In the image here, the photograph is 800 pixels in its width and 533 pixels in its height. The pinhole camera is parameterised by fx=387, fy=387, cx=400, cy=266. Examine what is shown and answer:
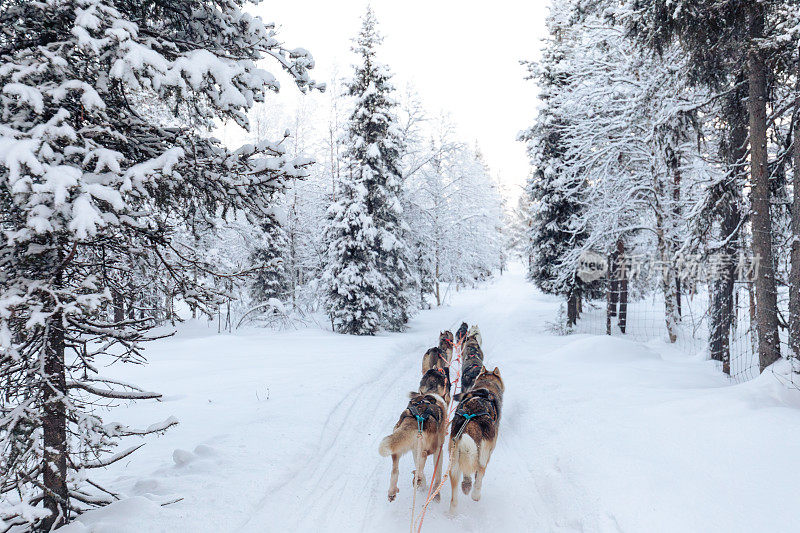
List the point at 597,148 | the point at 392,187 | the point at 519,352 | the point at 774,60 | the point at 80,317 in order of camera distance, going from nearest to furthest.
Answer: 1. the point at 80,317
2. the point at 774,60
3. the point at 519,352
4. the point at 597,148
5. the point at 392,187

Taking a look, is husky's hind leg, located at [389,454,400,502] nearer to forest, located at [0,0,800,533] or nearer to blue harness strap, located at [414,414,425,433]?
blue harness strap, located at [414,414,425,433]

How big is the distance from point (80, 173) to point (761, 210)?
849cm

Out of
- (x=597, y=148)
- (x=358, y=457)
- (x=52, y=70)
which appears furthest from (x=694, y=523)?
(x=597, y=148)

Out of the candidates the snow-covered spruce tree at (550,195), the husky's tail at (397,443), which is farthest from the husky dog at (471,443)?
the snow-covered spruce tree at (550,195)

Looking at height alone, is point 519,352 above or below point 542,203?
below

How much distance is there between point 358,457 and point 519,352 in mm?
7677

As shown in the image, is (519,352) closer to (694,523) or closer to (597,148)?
(597,148)

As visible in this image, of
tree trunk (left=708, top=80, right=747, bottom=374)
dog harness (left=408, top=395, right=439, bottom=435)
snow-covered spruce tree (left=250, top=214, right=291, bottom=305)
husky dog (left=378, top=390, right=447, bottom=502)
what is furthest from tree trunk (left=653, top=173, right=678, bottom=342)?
snow-covered spruce tree (left=250, top=214, right=291, bottom=305)

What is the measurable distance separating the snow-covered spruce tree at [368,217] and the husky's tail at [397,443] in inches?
423

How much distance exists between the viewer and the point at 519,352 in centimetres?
1176

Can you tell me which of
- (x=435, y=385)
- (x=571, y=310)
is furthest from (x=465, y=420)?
(x=571, y=310)

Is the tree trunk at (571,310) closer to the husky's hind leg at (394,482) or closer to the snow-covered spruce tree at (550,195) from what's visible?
the snow-covered spruce tree at (550,195)

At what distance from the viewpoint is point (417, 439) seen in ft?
14.0

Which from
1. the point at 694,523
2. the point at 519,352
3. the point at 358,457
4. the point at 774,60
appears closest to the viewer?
the point at 694,523
